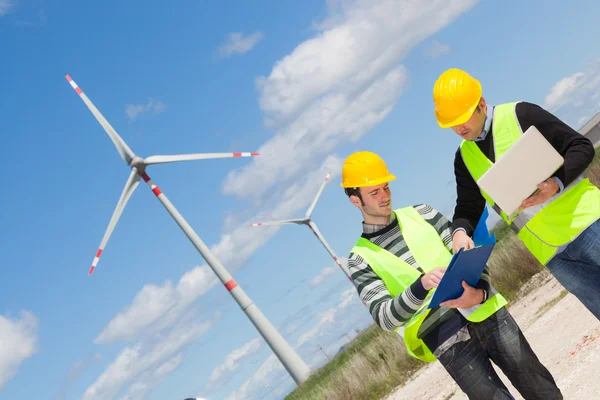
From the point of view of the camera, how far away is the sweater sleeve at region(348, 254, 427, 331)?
12.0 ft

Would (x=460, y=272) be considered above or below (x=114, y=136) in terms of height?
below

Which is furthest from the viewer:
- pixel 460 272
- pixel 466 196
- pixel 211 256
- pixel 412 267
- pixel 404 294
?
pixel 211 256

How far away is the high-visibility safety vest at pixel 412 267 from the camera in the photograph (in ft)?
12.8

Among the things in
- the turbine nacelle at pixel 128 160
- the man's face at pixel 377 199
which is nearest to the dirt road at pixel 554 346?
the man's face at pixel 377 199

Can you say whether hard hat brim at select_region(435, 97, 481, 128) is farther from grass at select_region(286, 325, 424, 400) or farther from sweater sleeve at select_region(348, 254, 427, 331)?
grass at select_region(286, 325, 424, 400)

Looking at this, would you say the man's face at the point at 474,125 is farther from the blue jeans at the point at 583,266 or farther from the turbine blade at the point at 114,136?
the turbine blade at the point at 114,136

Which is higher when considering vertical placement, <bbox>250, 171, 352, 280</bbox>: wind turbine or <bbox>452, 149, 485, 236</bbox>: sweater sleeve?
<bbox>250, 171, 352, 280</bbox>: wind turbine

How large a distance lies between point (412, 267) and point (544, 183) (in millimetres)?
807

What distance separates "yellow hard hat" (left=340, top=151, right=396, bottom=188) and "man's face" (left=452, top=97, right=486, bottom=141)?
0.47 metres

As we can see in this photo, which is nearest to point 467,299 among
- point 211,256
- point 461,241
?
point 461,241

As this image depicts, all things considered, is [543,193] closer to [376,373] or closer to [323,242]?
[376,373]

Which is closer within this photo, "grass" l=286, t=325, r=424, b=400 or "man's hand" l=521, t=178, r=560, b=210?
"man's hand" l=521, t=178, r=560, b=210

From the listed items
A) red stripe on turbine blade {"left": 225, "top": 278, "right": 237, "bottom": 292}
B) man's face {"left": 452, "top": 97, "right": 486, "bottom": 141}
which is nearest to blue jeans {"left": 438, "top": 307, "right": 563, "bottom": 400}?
man's face {"left": 452, "top": 97, "right": 486, "bottom": 141}

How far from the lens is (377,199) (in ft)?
13.1
